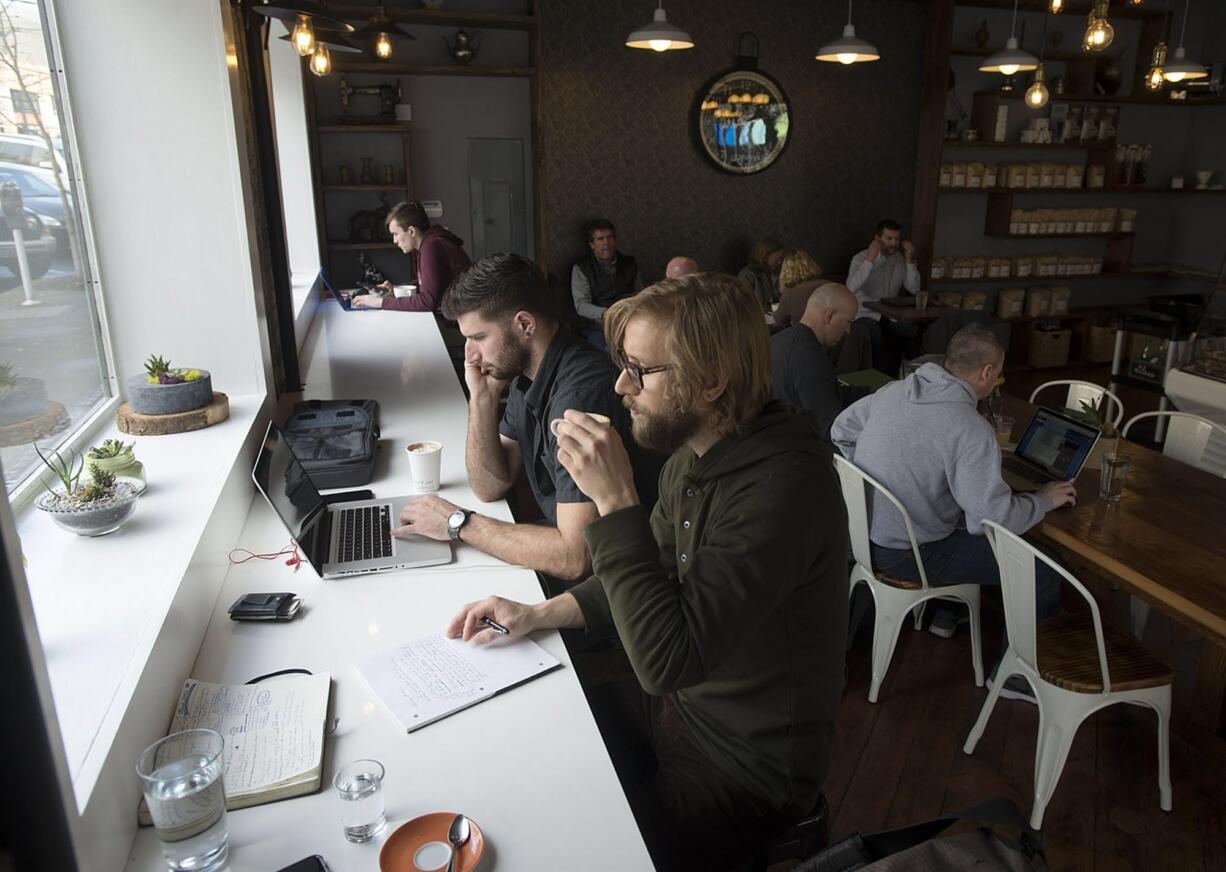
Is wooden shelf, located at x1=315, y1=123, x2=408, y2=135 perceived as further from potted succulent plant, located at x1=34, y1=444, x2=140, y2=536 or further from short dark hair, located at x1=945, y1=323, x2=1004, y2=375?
potted succulent plant, located at x1=34, y1=444, x2=140, y2=536

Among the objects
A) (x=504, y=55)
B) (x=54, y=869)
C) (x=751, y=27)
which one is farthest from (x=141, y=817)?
(x=751, y=27)

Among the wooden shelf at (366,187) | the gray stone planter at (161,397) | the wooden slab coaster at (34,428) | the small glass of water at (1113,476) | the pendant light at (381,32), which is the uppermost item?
the pendant light at (381,32)

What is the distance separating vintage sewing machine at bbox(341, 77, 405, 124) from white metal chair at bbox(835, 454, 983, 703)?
4.66 meters

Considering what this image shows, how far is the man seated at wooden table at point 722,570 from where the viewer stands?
4.45 feet

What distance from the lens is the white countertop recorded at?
1159 mm

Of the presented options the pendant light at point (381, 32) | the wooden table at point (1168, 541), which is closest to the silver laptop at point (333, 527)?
the wooden table at point (1168, 541)

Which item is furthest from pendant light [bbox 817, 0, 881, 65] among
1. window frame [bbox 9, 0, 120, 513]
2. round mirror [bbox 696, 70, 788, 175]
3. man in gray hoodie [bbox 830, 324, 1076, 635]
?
window frame [bbox 9, 0, 120, 513]

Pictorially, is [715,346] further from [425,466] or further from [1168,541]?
[1168,541]

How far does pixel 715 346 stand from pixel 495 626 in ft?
2.20

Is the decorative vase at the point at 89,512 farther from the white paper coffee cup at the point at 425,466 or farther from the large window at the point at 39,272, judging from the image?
the white paper coffee cup at the point at 425,466

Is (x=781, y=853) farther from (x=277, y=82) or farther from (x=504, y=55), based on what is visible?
(x=504, y=55)

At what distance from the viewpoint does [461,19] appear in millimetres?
5941

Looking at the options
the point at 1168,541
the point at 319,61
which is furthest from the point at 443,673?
the point at 319,61

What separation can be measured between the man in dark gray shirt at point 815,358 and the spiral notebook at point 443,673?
2282mm
